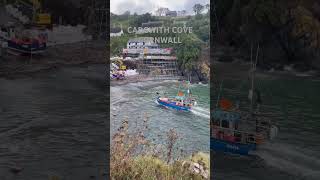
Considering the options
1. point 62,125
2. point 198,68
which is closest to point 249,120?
point 198,68

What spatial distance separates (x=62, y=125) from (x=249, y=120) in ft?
5.70

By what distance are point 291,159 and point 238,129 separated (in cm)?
53

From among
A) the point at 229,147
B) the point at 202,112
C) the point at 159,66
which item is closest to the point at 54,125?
the point at 159,66

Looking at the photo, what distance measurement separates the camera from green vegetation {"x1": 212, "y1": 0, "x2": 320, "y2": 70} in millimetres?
4430

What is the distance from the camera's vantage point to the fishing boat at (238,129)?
442 centimetres

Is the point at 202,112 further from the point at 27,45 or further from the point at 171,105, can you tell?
the point at 27,45

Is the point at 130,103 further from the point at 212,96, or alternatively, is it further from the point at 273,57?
the point at 273,57

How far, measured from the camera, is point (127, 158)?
427cm

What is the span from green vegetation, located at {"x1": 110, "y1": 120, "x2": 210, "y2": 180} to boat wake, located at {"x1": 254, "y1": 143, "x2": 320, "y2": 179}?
1.93ft

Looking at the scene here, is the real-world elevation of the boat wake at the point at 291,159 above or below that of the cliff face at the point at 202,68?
below

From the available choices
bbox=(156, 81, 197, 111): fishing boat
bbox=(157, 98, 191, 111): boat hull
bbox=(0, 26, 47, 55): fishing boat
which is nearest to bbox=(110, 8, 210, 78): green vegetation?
bbox=(156, 81, 197, 111): fishing boat

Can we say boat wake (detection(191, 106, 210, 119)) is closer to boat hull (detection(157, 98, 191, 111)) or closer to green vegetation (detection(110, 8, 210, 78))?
boat hull (detection(157, 98, 191, 111))

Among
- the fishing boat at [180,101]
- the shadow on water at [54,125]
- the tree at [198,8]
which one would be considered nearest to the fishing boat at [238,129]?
the fishing boat at [180,101]

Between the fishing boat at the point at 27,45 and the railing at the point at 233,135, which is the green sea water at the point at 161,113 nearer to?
the railing at the point at 233,135
